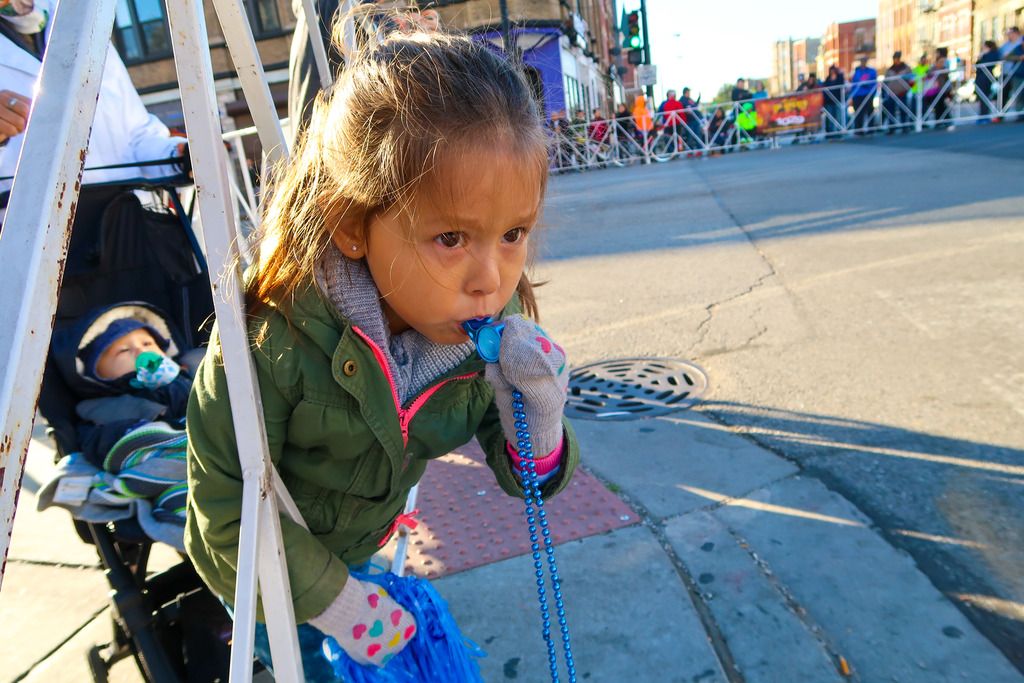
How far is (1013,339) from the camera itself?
3.72 metres

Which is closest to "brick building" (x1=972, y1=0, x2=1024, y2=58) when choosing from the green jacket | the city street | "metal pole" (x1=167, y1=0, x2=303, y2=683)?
the city street

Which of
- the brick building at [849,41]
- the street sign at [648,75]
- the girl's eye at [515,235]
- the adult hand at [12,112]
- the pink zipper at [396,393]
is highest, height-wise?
the brick building at [849,41]

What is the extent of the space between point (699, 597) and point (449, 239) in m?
1.51

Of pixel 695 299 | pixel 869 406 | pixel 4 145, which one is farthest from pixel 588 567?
pixel 695 299

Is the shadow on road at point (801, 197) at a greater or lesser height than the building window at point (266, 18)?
lesser

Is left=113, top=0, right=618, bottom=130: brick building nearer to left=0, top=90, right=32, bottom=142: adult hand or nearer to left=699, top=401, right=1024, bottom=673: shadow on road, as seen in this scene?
left=699, top=401, right=1024, bottom=673: shadow on road

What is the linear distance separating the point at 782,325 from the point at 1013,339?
43.8 inches

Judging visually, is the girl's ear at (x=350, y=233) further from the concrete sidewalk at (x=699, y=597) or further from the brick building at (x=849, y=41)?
the brick building at (x=849, y=41)

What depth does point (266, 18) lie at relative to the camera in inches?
852

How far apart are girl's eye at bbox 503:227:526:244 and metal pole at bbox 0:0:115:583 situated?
642 mm

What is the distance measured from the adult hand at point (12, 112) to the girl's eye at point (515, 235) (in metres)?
1.57

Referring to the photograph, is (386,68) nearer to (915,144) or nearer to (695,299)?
(695,299)

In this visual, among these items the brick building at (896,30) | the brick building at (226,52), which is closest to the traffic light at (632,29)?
the brick building at (226,52)

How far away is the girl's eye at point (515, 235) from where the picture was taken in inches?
51.9
